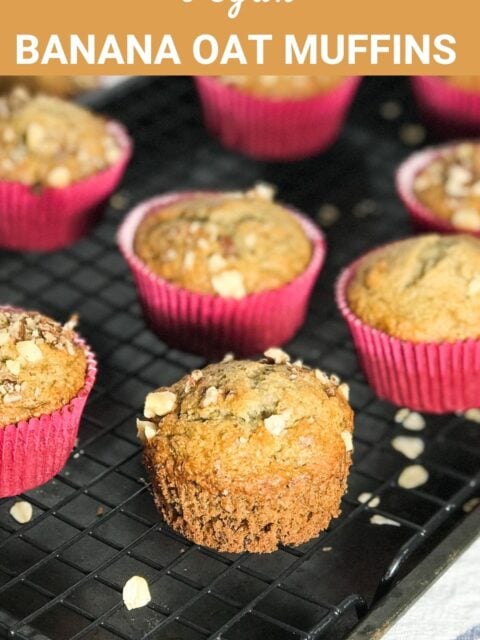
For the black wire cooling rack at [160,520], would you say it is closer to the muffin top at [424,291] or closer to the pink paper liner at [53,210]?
the pink paper liner at [53,210]

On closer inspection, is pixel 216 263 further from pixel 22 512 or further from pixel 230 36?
pixel 22 512

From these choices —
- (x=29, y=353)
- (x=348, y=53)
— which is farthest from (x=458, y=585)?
(x=348, y=53)

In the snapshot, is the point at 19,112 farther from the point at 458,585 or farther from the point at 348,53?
the point at 458,585

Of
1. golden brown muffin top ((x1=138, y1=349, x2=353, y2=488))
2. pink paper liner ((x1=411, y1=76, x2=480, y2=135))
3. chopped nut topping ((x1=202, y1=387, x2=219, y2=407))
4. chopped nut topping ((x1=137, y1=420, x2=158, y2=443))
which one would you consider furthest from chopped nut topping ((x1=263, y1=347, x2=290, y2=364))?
pink paper liner ((x1=411, y1=76, x2=480, y2=135))

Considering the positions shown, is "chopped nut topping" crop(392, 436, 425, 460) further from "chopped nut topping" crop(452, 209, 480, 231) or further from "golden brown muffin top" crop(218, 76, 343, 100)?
"golden brown muffin top" crop(218, 76, 343, 100)

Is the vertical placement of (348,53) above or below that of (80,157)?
above

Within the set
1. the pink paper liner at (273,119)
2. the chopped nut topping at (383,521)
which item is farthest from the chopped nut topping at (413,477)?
the pink paper liner at (273,119)

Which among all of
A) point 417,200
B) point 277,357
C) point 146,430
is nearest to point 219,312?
point 277,357
